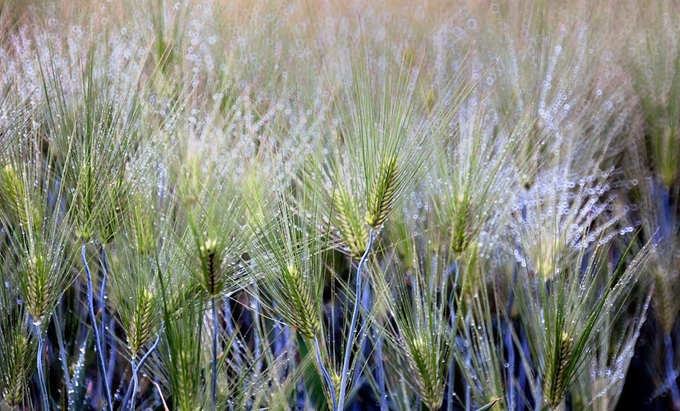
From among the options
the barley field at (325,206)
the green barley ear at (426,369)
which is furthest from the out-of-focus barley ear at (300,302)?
the green barley ear at (426,369)

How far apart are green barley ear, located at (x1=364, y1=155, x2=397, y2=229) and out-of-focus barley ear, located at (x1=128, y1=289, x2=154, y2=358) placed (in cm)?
22

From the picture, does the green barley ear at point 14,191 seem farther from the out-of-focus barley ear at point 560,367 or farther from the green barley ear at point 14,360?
the out-of-focus barley ear at point 560,367

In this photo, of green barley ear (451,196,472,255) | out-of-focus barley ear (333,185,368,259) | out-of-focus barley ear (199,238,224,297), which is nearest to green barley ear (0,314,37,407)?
out-of-focus barley ear (199,238,224,297)

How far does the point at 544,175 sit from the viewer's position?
883 mm

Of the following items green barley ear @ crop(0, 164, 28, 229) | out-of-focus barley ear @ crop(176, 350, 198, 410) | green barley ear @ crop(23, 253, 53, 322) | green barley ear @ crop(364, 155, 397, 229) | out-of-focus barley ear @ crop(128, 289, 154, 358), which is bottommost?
out-of-focus barley ear @ crop(176, 350, 198, 410)

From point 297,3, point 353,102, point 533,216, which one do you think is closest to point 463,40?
point 297,3

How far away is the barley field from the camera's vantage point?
66 centimetres

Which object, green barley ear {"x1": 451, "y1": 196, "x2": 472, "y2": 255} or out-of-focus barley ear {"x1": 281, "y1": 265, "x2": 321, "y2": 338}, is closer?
out-of-focus barley ear {"x1": 281, "y1": 265, "x2": 321, "y2": 338}

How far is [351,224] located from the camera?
66 cm

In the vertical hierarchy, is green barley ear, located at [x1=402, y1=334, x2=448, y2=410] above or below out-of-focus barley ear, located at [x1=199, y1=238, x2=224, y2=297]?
below

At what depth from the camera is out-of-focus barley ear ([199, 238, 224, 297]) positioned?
0.61 metres

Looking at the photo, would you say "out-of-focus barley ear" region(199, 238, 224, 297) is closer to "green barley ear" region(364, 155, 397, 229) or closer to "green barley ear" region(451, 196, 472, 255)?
"green barley ear" region(364, 155, 397, 229)

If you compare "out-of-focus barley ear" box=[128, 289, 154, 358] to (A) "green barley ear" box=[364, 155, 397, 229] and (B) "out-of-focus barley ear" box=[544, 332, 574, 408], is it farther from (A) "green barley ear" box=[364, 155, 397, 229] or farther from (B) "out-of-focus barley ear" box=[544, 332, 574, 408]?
(B) "out-of-focus barley ear" box=[544, 332, 574, 408]

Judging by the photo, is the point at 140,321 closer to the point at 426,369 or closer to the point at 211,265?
the point at 211,265
